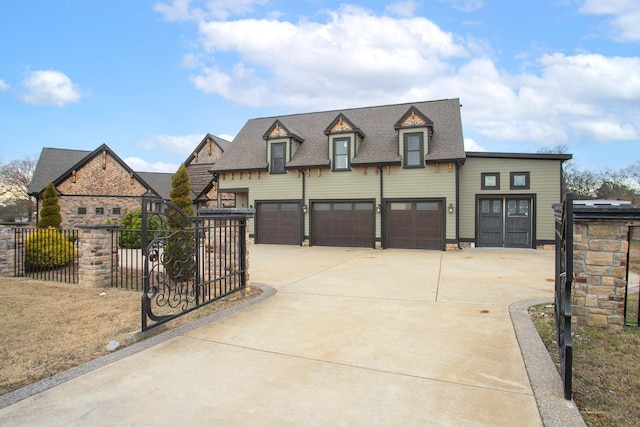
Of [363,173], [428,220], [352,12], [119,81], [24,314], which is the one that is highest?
[352,12]

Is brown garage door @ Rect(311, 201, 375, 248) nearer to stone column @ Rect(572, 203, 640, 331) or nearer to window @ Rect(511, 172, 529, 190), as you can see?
window @ Rect(511, 172, 529, 190)

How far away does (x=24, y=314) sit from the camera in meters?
5.21

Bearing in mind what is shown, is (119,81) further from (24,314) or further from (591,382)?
(591,382)

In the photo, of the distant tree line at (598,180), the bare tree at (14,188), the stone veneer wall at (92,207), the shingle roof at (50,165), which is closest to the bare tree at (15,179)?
the bare tree at (14,188)

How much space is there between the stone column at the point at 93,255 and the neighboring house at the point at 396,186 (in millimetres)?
9731

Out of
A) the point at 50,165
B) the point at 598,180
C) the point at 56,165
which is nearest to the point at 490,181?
the point at 598,180

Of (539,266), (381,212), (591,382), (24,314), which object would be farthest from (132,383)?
(381,212)

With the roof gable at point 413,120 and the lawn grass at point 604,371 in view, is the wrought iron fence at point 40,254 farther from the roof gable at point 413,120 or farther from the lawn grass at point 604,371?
the roof gable at point 413,120

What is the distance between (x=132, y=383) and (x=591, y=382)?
13.5ft

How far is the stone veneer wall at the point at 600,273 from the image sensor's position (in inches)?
173

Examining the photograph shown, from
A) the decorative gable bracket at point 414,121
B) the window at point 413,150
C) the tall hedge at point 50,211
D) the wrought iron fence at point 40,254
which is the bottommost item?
the wrought iron fence at point 40,254

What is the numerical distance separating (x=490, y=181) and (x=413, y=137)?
3749 millimetres

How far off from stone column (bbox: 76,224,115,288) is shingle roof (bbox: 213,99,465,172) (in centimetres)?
1000

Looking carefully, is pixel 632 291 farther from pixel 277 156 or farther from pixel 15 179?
pixel 15 179
